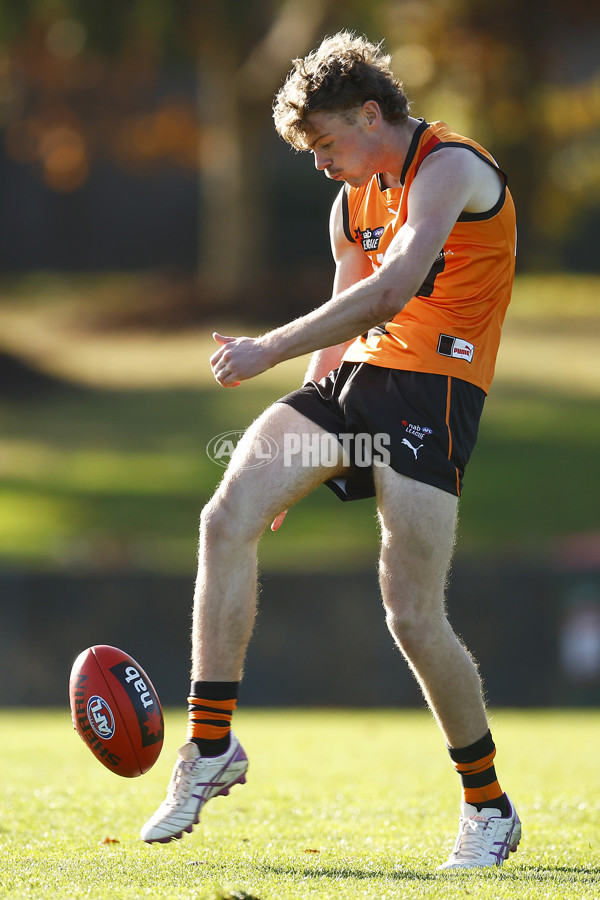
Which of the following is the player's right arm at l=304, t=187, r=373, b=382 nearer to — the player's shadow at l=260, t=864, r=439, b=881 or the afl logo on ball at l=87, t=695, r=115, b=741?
the afl logo on ball at l=87, t=695, r=115, b=741

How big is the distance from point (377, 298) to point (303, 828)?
1.89 metres

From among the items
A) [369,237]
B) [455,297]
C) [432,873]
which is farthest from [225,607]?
[369,237]

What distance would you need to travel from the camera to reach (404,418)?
12.1 feet

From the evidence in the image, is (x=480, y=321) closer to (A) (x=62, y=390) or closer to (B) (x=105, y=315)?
(A) (x=62, y=390)

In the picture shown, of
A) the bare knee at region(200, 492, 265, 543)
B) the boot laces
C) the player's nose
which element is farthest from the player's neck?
the boot laces

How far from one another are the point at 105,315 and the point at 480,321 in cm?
2103

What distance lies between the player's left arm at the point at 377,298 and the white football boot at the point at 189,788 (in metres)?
1.10

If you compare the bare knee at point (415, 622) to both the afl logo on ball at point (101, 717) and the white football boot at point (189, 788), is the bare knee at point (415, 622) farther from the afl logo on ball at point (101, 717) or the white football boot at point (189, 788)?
the afl logo on ball at point (101, 717)

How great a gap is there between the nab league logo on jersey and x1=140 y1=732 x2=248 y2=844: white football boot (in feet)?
5.42

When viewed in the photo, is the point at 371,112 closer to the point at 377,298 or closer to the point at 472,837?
the point at 377,298

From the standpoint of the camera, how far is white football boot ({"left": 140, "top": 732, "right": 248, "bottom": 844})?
11.4 feet

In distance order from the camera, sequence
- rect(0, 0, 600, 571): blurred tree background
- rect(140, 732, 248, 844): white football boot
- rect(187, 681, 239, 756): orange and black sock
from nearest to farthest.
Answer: rect(140, 732, 248, 844): white football boot
rect(187, 681, 239, 756): orange and black sock
rect(0, 0, 600, 571): blurred tree background

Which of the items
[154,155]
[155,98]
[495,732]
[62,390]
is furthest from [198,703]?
[155,98]

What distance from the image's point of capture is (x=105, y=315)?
79.5 feet
